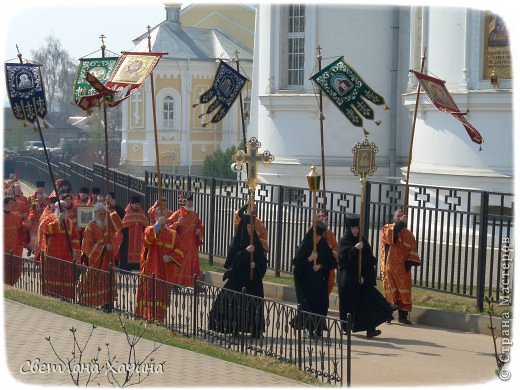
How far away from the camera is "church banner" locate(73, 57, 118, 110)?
1677 cm

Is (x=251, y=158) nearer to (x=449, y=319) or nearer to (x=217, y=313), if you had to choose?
(x=217, y=313)

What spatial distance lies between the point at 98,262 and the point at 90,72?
112 inches

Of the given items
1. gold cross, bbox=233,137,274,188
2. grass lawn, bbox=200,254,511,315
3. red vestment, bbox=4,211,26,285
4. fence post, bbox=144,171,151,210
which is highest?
gold cross, bbox=233,137,274,188

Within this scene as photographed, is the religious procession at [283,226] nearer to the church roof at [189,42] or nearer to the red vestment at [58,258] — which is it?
the red vestment at [58,258]

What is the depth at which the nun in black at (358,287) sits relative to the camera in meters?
13.5

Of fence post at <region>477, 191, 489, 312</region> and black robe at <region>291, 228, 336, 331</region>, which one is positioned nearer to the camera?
black robe at <region>291, 228, 336, 331</region>

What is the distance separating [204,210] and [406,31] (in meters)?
6.76

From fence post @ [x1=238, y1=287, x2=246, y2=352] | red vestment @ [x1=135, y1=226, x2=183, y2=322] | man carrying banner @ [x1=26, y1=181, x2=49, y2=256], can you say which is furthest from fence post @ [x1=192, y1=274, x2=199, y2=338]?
man carrying banner @ [x1=26, y1=181, x2=49, y2=256]

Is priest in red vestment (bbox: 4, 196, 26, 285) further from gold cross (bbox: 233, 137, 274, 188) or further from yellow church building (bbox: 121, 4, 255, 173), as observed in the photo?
yellow church building (bbox: 121, 4, 255, 173)

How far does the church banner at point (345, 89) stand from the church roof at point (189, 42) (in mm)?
34317

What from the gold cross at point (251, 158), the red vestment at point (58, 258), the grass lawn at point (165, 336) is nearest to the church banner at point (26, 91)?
the red vestment at point (58, 258)

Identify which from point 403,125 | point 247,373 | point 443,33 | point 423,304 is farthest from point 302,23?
point 247,373

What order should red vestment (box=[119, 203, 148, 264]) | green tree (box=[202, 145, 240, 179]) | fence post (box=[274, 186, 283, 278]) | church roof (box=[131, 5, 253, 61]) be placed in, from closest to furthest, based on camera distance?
fence post (box=[274, 186, 283, 278]), red vestment (box=[119, 203, 148, 264]), green tree (box=[202, 145, 240, 179]), church roof (box=[131, 5, 253, 61])

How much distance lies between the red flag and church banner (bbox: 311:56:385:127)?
96cm
